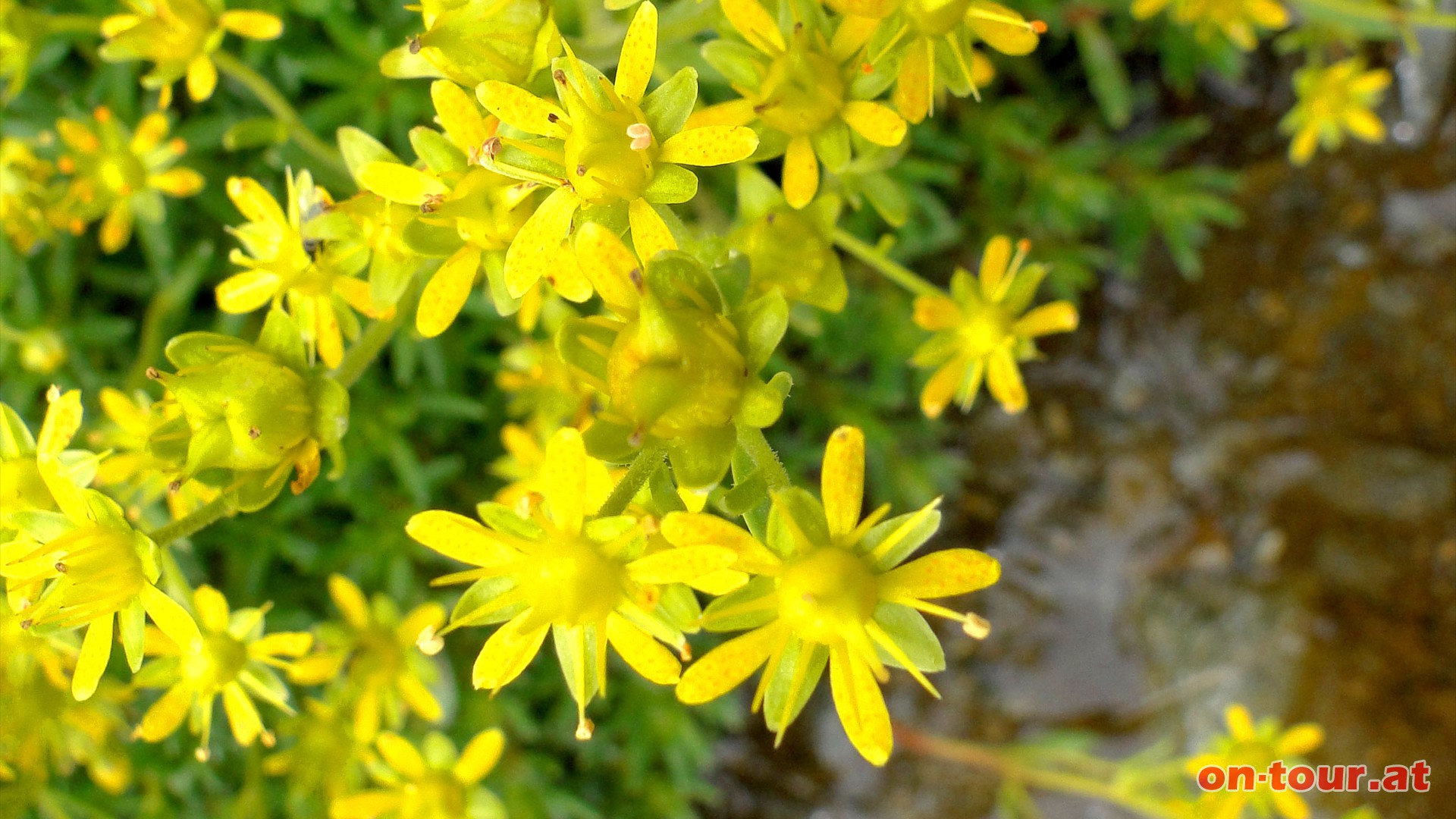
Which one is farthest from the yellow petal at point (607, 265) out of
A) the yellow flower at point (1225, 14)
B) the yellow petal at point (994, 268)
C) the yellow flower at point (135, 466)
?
the yellow flower at point (1225, 14)

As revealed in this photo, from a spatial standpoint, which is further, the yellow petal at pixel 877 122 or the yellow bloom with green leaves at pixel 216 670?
the yellow bloom with green leaves at pixel 216 670

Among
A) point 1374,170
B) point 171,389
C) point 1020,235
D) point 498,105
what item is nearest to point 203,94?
point 171,389

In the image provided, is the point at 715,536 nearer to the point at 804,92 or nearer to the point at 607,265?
the point at 607,265

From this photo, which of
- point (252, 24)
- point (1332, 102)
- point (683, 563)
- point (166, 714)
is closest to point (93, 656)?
point (166, 714)

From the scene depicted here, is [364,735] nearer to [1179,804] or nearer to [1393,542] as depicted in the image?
[1179,804]

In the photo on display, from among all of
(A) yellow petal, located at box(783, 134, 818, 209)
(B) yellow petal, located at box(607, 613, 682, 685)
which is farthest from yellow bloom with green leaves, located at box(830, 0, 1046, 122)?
(B) yellow petal, located at box(607, 613, 682, 685)

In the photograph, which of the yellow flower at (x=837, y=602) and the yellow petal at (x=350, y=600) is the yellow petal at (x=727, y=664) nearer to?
the yellow flower at (x=837, y=602)

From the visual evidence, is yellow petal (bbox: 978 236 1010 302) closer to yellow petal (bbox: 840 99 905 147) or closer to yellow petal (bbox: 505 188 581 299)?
yellow petal (bbox: 840 99 905 147)
